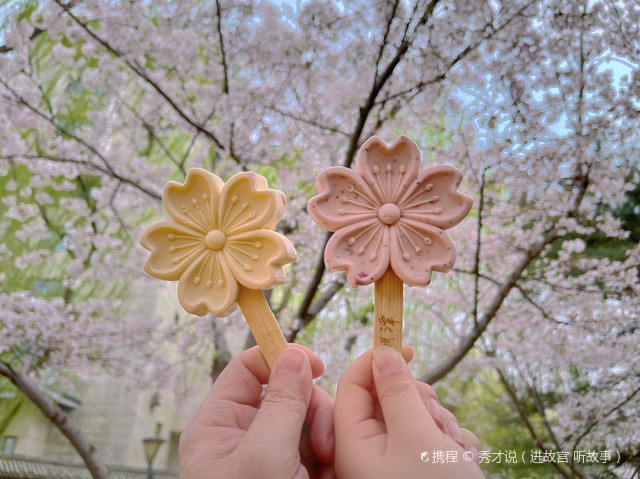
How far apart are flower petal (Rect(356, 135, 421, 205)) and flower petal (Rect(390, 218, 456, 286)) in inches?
3.7

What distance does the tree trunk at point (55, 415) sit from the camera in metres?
2.92

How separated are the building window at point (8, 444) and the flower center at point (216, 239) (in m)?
5.48

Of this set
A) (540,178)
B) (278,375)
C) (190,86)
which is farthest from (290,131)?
(278,375)

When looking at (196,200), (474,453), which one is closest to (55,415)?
(196,200)

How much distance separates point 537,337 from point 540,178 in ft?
6.58

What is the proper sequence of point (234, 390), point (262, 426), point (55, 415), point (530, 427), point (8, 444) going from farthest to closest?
point (8, 444) → point (530, 427) → point (55, 415) → point (234, 390) → point (262, 426)

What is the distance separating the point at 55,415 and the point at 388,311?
9.11 feet

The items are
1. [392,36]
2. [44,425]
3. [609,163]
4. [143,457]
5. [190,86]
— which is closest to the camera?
[392,36]

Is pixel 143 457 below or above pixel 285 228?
below

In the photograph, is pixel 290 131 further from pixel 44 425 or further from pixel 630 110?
pixel 44 425

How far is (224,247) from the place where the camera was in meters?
1.30

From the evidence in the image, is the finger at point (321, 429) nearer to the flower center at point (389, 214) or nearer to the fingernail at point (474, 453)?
the fingernail at point (474, 453)

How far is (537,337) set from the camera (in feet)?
14.4

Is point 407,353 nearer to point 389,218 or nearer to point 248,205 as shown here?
point 389,218
